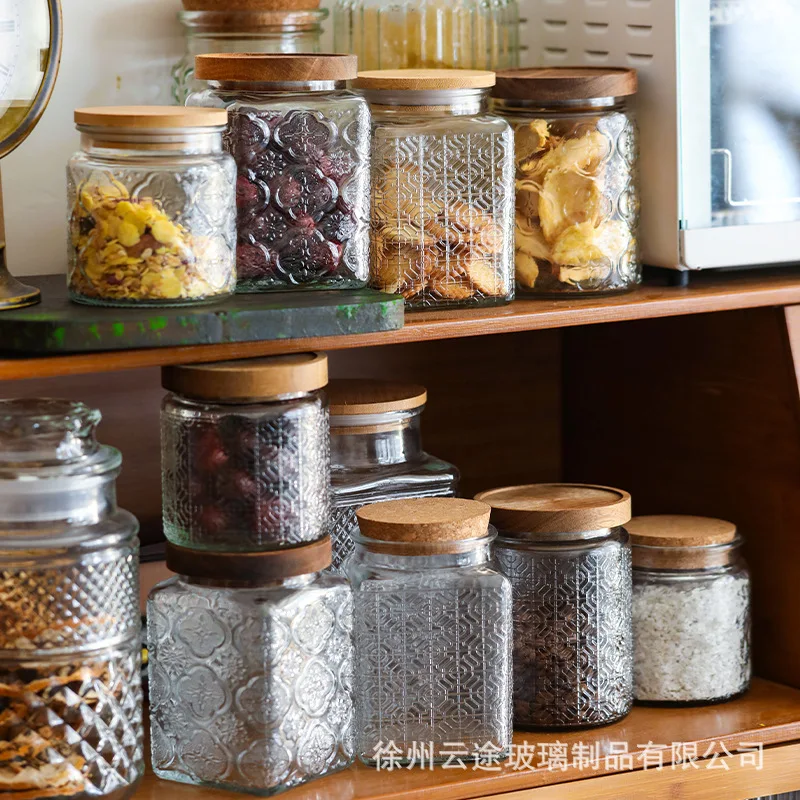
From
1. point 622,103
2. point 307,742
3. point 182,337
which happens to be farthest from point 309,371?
point 622,103

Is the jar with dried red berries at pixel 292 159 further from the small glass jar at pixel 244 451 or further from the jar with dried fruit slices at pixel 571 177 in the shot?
the jar with dried fruit slices at pixel 571 177

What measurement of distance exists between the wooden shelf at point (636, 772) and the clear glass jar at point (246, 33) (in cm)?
74

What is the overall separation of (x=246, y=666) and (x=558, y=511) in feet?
1.19

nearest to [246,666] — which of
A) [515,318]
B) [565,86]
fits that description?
[515,318]

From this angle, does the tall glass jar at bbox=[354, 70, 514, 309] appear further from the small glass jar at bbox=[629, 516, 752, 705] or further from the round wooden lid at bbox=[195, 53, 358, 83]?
the small glass jar at bbox=[629, 516, 752, 705]

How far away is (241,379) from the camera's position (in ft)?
4.10

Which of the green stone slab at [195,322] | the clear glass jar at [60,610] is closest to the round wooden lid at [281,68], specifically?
the green stone slab at [195,322]

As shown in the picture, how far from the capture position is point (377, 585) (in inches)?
54.7

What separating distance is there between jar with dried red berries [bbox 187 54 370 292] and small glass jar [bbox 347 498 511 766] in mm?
256

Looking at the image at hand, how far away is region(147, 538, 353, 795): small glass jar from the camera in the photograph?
1.30 meters

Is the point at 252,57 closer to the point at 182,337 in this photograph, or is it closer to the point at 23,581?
the point at 182,337

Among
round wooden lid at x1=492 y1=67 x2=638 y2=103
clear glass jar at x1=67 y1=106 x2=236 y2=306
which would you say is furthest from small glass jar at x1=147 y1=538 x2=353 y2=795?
round wooden lid at x1=492 y1=67 x2=638 y2=103

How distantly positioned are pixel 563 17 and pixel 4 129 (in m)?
0.68

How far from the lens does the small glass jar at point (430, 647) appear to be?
1387 mm
